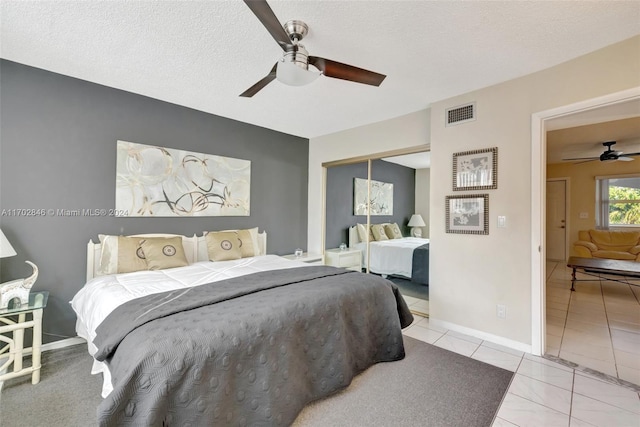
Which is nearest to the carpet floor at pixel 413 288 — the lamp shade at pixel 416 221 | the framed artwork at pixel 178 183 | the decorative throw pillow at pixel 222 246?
the lamp shade at pixel 416 221

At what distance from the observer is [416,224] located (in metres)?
3.64

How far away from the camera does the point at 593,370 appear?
2.16m

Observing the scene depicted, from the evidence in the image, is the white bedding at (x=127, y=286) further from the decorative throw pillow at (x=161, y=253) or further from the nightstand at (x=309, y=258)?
the nightstand at (x=309, y=258)

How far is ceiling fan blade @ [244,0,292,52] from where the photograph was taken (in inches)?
50.4

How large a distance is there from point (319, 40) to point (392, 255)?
2898 mm

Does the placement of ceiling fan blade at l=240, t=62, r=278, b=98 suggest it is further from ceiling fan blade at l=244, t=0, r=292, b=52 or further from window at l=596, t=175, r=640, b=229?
window at l=596, t=175, r=640, b=229

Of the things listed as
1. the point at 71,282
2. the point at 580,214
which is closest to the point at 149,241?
the point at 71,282

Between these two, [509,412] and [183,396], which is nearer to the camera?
[183,396]

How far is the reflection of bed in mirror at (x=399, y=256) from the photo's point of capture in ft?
11.6

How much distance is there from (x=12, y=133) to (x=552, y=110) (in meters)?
4.70

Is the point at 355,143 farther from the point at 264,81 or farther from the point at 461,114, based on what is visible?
the point at 264,81

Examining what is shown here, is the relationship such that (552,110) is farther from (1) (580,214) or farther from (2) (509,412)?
(1) (580,214)

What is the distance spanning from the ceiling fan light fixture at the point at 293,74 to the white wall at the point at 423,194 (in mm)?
2178

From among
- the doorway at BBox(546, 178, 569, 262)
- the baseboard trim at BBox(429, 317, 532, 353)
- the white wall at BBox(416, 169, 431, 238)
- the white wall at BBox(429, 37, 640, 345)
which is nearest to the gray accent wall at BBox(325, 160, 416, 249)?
the white wall at BBox(416, 169, 431, 238)
